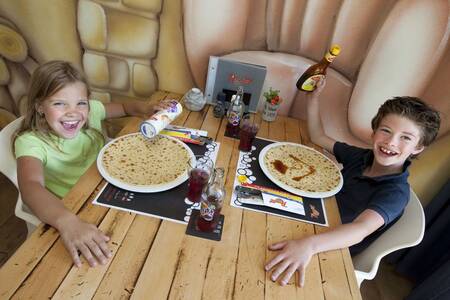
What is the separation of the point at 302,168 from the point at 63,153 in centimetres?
89

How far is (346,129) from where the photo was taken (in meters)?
1.66

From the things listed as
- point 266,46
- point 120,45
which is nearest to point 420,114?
point 266,46

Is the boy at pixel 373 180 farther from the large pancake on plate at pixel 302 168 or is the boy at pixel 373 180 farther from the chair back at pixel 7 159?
the chair back at pixel 7 159

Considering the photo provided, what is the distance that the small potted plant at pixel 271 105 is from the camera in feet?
5.05

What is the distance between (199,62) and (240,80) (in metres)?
0.25

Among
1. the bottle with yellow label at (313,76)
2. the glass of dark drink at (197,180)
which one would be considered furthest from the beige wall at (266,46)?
the glass of dark drink at (197,180)

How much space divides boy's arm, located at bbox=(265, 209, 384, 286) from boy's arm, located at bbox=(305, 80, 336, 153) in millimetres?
480

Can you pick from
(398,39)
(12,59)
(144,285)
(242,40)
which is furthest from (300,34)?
(12,59)

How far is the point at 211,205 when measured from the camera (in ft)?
2.80

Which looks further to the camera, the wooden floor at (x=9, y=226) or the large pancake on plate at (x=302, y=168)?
the wooden floor at (x=9, y=226)

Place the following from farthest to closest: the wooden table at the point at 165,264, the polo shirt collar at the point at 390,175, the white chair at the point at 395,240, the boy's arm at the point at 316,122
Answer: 1. the boy's arm at the point at 316,122
2. the polo shirt collar at the point at 390,175
3. the white chair at the point at 395,240
4. the wooden table at the point at 165,264

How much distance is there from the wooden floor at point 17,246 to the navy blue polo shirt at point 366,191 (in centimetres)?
73

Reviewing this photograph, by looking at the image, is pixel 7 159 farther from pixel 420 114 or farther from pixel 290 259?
pixel 420 114

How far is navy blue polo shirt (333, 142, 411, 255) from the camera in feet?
3.54
